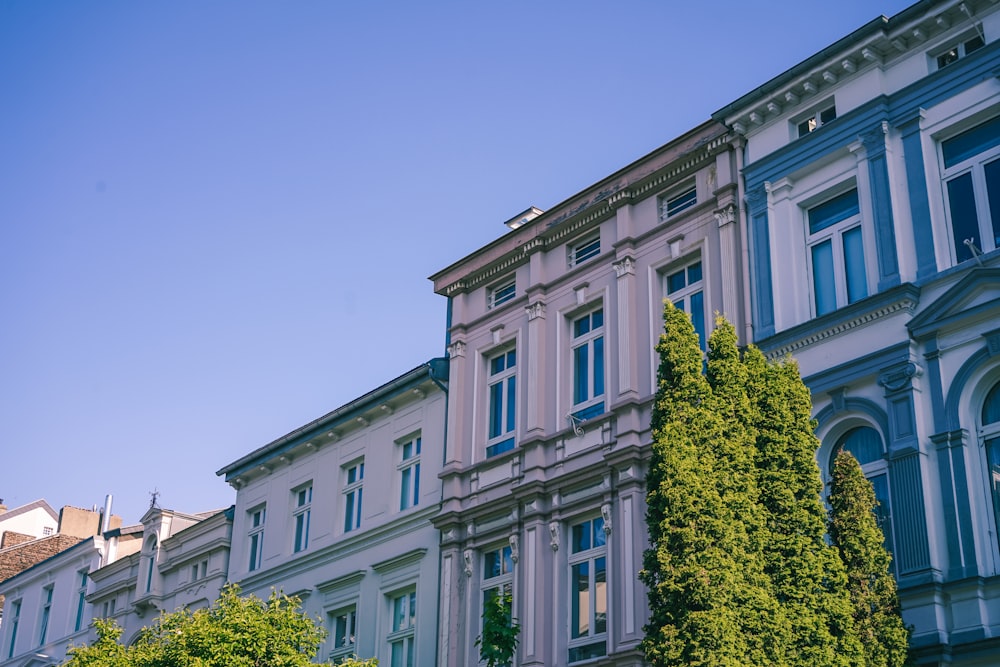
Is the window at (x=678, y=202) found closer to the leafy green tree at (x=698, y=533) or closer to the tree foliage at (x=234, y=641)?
the leafy green tree at (x=698, y=533)

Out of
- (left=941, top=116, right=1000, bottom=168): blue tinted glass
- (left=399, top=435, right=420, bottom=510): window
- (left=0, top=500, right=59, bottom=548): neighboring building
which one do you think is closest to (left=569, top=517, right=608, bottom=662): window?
(left=399, top=435, right=420, bottom=510): window

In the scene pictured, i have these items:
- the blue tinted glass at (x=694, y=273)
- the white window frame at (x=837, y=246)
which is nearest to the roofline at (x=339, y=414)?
the blue tinted glass at (x=694, y=273)

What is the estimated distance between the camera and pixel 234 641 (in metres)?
24.5

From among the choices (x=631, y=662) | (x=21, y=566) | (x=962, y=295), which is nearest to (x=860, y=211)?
(x=962, y=295)

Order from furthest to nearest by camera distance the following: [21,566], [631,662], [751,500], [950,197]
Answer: [21,566] < [631,662] < [950,197] < [751,500]

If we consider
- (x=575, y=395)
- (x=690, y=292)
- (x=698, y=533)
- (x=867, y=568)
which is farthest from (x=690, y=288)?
(x=698, y=533)

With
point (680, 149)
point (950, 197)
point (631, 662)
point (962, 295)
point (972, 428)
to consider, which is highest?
point (680, 149)

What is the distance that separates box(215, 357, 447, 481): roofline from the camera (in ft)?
104

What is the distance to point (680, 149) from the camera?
26844 millimetres

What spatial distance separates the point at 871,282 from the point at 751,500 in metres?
5.63

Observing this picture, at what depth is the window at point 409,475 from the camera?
31453mm

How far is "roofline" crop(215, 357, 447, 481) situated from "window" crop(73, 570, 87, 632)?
10.5 metres

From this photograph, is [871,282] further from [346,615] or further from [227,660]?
[346,615]

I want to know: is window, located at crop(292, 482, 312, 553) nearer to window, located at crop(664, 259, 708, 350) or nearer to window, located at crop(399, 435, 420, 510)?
window, located at crop(399, 435, 420, 510)
